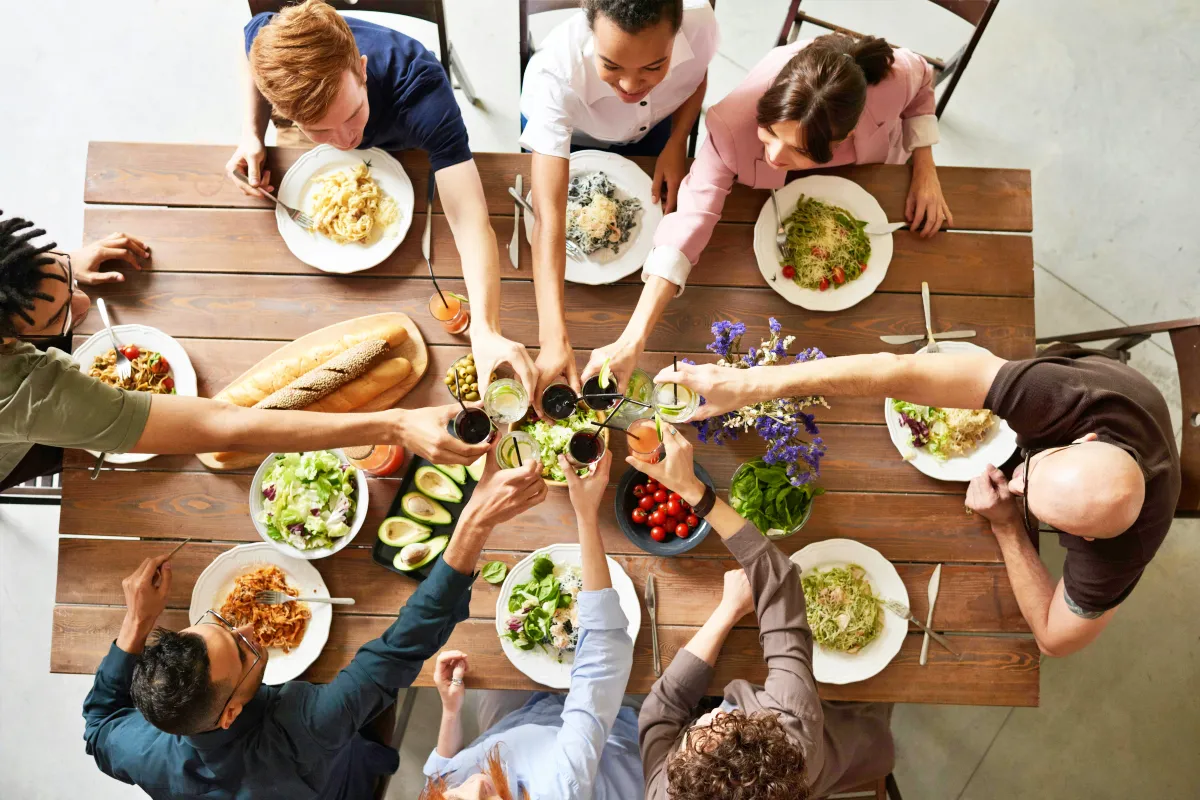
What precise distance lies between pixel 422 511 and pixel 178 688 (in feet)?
2.50

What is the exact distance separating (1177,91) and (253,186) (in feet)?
14.3

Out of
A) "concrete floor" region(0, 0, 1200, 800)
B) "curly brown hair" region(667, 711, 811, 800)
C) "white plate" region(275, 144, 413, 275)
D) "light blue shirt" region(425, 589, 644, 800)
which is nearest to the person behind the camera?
"curly brown hair" region(667, 711, 811, 800)

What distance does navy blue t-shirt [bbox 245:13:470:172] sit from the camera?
89.8 inches

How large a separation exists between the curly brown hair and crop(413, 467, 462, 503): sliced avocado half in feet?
3.26

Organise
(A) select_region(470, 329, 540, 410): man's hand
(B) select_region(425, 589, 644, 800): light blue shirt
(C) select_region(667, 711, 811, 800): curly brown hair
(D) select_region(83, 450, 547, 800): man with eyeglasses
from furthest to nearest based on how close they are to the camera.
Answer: (A) select_region(470, 329, 540, 410): man's hand, (B) select_region(425, 589, 644, 800): light blue shirt, (D) select_region(83, 450, 547, 800): man with eyeglasses, (C) select_region(667, 711, 811, 800): curly brown hair

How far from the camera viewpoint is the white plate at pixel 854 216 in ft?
7.59

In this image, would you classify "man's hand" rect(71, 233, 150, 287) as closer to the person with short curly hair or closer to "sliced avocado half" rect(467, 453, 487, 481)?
"sliced avocado half" rect(467, 453, 487, 481)

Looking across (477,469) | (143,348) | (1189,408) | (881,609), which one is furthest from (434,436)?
(1189,408)

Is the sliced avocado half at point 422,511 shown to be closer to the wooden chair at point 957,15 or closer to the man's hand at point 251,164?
the man's hand at point 251,164

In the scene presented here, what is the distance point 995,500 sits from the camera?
86.2 inches

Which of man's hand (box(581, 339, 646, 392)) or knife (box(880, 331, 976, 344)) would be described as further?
knife (box(880, 331, 976, 344))

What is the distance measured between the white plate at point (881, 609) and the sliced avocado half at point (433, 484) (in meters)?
1.07

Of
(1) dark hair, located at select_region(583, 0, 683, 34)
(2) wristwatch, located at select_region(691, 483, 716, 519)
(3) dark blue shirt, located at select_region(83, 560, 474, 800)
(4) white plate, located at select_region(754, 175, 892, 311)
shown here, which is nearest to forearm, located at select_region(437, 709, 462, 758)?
(3) dark blue shirt, located at select_region(83, 560, 474, 800)

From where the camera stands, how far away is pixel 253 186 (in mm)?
2336
